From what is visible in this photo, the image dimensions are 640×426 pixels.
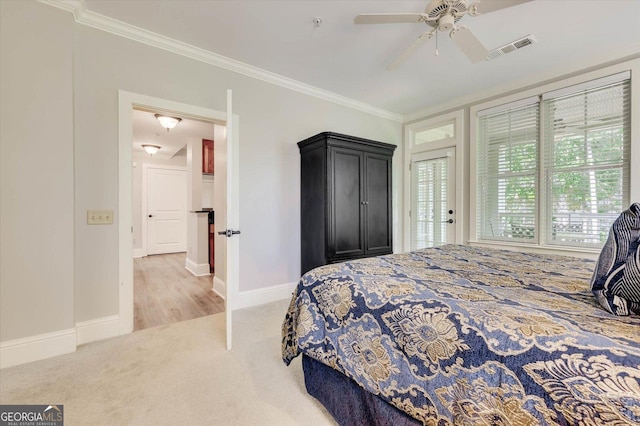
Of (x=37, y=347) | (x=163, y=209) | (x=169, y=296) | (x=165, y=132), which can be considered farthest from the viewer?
(x=163, y=209)

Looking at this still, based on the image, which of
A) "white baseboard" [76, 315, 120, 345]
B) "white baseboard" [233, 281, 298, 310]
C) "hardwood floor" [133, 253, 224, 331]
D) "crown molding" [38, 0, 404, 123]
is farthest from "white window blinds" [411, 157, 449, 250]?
"white baseboard" [76, 315, 120, 345]

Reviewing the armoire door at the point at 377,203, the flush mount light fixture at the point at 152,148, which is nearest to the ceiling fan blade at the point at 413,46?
the armoire door at the point at 377,203

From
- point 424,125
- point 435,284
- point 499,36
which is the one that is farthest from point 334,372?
point 424,125

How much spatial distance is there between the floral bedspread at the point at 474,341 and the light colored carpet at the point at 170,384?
299 mm

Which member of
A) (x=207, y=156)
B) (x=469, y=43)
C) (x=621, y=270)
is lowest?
(x=621, y=270)

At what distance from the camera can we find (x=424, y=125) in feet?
13.8

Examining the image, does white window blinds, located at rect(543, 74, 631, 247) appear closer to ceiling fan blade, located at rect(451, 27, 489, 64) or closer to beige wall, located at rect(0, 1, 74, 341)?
ceiling fan blade, located at rect(451, 27, 489, 64)

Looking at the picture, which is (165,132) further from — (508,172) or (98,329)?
(508,172)

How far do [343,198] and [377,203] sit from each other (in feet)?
2.07

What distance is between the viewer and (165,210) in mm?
6676

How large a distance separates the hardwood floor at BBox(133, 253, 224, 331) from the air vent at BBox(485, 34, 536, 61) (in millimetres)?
4010

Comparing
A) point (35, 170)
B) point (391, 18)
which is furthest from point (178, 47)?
point (391, 18)

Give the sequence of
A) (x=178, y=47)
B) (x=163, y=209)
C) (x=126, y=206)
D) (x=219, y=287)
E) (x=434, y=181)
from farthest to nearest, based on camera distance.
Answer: (x=163, y=209) < (x=434, y=181) < (x=219, y=287) < (x=178, y=47) < (x=126, y=206)

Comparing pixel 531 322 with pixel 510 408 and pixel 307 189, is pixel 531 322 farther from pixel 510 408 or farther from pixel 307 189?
pixel 307 189
